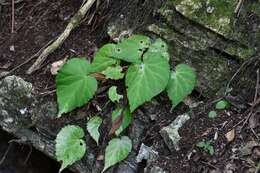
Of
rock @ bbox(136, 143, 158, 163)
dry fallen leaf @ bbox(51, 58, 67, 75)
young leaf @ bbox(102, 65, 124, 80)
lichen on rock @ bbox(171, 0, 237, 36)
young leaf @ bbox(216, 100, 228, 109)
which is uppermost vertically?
lichen on rock @ bbox(171, 0, 237, 36)

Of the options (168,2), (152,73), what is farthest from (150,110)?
(168,2)

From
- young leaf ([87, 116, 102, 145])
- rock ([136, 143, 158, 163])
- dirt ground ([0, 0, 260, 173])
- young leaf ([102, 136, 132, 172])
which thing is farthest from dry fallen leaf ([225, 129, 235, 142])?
young leaf ([87, 116, 102, 145])

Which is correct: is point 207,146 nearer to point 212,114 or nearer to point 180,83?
point 212,114

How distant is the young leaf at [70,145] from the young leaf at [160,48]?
2.55 ft

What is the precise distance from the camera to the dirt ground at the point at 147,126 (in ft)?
10.1

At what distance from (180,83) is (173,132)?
0.34 meters

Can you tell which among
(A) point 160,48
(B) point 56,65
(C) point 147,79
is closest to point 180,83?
(C) point 147,79

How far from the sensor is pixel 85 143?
3418 mm

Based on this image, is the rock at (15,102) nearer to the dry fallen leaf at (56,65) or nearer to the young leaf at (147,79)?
the dry fallen leaf at (56,65)

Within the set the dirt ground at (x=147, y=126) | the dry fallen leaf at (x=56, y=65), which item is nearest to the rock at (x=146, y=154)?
the dirt ground at (x=147, y=126)

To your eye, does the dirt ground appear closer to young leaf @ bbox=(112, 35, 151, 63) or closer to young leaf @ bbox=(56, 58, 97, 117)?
young leaf @ bbox=(56, 58, 97, 117)

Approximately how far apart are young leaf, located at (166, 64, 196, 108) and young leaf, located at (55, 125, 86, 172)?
698 millimetres

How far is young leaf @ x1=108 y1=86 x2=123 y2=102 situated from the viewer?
133 inches

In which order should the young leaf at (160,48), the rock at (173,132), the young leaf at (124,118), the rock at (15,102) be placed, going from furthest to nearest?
the rock at (15,102) < the young leaf at (160,48) < the young leaf at (124,118) < the rock at (173,132)
